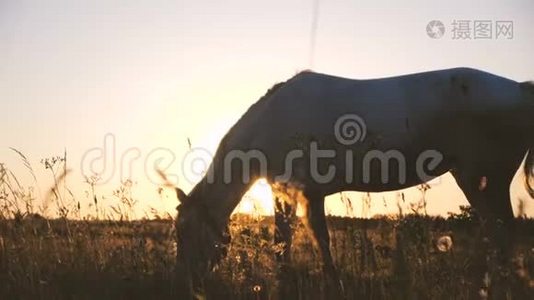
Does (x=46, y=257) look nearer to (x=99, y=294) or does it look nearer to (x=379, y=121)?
(x=99, y=294)

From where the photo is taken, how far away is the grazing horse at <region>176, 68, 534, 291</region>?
22.1ft

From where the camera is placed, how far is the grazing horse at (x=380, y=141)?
673 centimetres

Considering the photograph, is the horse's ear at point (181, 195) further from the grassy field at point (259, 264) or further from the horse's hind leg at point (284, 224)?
the horse's hind leg at point (284, 224)

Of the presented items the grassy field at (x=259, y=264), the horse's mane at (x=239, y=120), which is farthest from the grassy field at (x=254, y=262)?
the horse's mane at (x=239, y=120)

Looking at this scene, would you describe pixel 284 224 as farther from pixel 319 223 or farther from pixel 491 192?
pixel 491 192

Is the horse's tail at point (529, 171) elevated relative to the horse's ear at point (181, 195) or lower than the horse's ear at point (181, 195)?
elevated

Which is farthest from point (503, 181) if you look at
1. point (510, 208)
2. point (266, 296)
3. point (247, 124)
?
point (266, 296)

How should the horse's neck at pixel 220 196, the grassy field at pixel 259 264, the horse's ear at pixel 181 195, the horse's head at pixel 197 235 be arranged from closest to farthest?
the grassy field at pixel 259 264
the horse's head at pixel 197 235
the horse's ear at pixel 181 195
the horse's neck at pixel 220 196

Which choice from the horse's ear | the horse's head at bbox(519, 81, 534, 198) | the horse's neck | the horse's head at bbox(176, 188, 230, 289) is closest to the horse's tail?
the horse's head at bbox(519, 81, 534, 198)

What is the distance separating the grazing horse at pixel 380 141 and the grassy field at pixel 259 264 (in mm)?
996

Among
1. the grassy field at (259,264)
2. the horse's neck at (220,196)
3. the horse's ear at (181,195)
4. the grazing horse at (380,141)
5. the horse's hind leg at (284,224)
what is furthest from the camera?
the grazing horse at (380,141)

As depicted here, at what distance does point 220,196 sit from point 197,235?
2.06ft

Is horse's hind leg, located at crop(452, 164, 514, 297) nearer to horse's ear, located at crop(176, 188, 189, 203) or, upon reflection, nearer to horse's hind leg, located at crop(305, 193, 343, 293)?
horse's hind leg, located at crop(305, 193, 343, 293)

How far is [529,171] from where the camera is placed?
6910 mm
